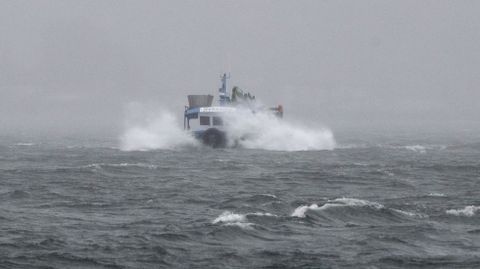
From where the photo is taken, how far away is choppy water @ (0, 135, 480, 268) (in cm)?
2258

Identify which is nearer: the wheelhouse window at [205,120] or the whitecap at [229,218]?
the whitecap at [229,218]

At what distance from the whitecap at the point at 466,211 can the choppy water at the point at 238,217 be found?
0.05 meters

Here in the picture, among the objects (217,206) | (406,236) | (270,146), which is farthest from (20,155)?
(406,236)

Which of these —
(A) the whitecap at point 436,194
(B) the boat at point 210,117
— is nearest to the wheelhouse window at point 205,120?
(B) the boat at point 210,117

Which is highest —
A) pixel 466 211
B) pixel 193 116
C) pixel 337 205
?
pixel 193 116

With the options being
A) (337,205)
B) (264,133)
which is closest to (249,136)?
(264,133)

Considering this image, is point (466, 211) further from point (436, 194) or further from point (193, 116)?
point (193, 116)

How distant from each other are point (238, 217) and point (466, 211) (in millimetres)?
10875

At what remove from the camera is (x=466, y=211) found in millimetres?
31688

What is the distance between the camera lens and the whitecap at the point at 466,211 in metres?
31.0

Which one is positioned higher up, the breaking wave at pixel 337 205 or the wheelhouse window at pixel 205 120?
the wheelhouse window at pixel 205 120

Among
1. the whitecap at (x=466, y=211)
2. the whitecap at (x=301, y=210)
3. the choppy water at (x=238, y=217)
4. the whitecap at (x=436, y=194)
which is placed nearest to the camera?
the choppy water at (x=238, y=217)

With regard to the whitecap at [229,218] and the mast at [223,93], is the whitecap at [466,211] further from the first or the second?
the mast at [223,93]

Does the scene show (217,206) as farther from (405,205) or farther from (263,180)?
(263,180)
